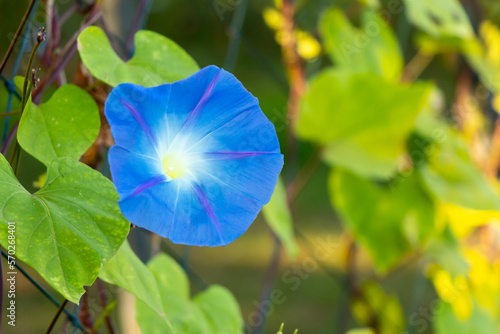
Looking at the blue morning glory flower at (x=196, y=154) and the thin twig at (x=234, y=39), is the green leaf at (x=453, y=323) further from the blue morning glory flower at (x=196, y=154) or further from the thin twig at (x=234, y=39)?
the blue morning glory flower at (x=196, y=154)

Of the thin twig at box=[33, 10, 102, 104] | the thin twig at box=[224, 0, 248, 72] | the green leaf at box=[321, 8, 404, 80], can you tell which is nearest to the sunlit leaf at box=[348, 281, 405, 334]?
the green leaf at box=[321, 8, 404, 80]

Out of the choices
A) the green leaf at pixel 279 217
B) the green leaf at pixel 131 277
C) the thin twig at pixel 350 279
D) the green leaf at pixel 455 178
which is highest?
the green leaf at pixel 131 277

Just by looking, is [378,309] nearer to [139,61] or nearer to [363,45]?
[363,45]

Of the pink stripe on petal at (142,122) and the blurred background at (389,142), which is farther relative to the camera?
the blurred background at (389,142)

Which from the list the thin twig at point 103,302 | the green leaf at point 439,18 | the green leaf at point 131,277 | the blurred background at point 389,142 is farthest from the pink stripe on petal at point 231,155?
the green leaf at point 439,18

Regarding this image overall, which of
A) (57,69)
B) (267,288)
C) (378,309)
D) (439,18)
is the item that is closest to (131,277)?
(57,69)

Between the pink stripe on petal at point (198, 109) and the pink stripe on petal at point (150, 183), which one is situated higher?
the pink stripe on petal at point (198, 109)
